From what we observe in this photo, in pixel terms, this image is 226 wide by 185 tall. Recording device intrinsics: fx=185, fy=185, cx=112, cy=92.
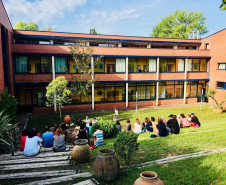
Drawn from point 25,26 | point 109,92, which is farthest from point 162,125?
point 25,26

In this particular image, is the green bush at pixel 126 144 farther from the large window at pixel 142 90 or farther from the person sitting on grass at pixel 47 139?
the large window at pixel 142 90

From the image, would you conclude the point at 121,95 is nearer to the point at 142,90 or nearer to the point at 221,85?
the point at 142,90

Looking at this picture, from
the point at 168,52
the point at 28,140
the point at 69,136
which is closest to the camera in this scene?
the point at 28,140

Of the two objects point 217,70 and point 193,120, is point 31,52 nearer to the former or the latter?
point 193,120

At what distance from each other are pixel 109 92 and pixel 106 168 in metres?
18.7

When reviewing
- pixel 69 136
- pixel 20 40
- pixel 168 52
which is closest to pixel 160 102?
pixel 168 52

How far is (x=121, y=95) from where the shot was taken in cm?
2473

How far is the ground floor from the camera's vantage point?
21234 millimetres

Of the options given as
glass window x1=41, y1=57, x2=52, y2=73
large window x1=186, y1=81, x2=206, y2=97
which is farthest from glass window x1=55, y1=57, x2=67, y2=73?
large window x1=186, y1=81, x2=206, y2=97

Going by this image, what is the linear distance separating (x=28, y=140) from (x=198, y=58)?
26.1 metres

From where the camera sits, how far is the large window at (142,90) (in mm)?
25281

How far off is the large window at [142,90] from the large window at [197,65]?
6439mm

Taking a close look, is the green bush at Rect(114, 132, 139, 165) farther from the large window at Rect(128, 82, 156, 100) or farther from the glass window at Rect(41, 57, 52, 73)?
the large window at Rect(128, 82, 156, 100)

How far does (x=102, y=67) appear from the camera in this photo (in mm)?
23719
